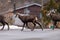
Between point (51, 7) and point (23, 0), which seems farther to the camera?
point (23, 0)

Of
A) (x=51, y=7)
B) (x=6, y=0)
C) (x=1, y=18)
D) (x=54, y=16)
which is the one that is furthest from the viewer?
(x=6, y=0)

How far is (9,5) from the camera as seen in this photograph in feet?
225

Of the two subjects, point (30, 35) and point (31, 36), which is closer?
point (31, 36)

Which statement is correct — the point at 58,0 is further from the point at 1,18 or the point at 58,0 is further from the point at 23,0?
the point at 23,0

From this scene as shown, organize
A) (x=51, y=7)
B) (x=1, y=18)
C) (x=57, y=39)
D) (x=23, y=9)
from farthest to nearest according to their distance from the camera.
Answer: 1. (x=23, y=9)
2. (x=51, y=7)
3. (x=1, y=18)
4. (x=57, y=39)

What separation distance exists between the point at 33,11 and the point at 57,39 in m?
40.2

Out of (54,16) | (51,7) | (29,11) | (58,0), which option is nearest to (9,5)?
(29,11)

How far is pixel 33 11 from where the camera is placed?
53000mm

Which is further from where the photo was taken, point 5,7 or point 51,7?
point 5,7

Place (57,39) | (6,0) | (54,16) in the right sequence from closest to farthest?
1. (57,39)
2. (54,16)
3. (6,0)

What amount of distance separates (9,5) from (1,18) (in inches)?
1831

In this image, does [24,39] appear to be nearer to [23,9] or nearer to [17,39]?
[17,39]

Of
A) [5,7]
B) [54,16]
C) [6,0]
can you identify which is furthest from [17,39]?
[6,0]

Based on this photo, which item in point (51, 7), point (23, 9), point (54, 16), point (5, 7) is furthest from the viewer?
point (5, 7)
